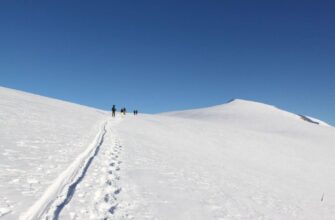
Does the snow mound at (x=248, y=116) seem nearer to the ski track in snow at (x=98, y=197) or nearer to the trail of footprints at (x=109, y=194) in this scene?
the trail of footprints at (x=109, y=194)

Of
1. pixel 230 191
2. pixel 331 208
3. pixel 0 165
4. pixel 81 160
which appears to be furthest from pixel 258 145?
pixel 0 165

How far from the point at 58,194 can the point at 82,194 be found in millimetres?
544

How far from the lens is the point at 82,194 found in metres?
7.43

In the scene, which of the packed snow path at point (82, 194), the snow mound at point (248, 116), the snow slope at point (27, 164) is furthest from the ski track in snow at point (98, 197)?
the snow mound at point (248, 116)

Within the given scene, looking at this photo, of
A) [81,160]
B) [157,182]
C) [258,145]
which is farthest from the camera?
[258,145]

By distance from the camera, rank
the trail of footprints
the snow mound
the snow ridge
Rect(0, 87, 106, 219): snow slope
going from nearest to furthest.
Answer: the snow ridge < Rect(0, 87, 106, 219): snow slope < the trail of footprints < the snow mound

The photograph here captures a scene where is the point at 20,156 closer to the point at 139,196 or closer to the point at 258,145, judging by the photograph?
the point at 139,196

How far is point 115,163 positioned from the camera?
1231cm

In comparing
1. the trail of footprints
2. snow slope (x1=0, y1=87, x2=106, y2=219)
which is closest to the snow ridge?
snow slope (x1=0, y1=87, x2=106, y2=219)

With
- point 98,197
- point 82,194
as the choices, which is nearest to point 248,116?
point 98,197

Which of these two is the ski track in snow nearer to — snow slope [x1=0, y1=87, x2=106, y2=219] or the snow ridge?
the snow ridge

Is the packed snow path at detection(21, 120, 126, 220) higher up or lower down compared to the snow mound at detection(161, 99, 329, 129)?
lower down

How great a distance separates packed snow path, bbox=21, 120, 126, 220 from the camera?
20.2ft

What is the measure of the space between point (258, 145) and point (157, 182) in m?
29.8
